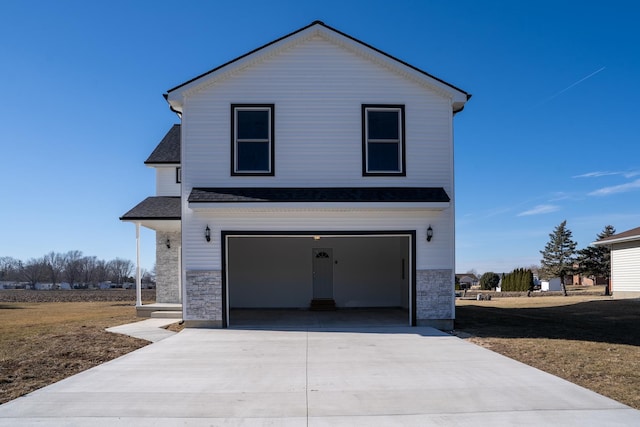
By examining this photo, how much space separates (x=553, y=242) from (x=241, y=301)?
3829cm

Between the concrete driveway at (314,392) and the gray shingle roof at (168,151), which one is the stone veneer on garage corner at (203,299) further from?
the gray shingle roof at (168,151)

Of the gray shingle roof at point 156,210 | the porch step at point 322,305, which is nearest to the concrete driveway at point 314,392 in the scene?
the gray shingle roof at point 156,210

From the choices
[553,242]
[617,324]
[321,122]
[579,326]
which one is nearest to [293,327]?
[321,122]

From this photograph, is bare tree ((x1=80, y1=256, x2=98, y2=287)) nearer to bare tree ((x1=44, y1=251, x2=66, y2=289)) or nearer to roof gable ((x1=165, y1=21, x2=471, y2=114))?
bare tree ((x1=44, y1=251, x2=66, y2=289))

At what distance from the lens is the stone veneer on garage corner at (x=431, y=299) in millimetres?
12477

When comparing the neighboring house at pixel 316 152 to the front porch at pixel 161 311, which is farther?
the front porch at pixel 161 311

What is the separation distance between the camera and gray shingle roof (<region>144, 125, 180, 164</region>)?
17.4 m

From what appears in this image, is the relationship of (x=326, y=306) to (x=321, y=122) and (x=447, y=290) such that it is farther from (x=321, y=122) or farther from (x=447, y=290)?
(x=321, y=122)

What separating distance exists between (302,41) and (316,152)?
3.08 meters

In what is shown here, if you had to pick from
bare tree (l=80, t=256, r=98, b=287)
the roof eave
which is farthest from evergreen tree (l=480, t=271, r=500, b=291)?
bare tree (l=80, t=256, r=98, b=287)

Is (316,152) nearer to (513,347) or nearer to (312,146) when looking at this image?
(312,146)

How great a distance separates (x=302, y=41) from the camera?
12750 mm

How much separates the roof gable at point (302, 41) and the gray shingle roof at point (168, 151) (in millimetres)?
4974

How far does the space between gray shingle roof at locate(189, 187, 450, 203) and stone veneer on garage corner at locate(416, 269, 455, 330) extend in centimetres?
208
